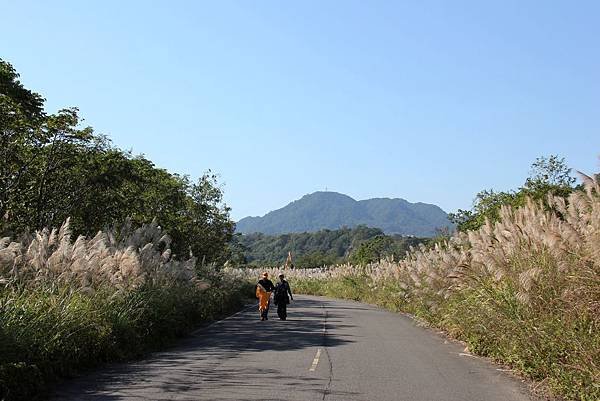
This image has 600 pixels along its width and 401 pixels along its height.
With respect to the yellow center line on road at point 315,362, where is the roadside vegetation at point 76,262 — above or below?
above

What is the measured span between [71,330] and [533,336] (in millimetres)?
8455

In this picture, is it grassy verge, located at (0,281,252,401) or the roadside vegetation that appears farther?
the roadside vegetation

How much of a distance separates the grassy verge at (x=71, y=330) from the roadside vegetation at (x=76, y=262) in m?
0.03

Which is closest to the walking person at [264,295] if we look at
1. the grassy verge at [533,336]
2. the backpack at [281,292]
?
the backpack at [281,292]

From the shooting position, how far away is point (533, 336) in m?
11.5

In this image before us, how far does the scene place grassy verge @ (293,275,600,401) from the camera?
9695mm

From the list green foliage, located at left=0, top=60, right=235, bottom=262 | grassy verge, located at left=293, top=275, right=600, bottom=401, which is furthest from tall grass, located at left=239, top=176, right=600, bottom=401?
green foliage, located at left=0, top=60, right=235, bottom=262

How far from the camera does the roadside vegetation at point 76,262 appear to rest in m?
11.5

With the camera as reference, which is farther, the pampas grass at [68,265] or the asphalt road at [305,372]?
the pampas grass at [68,265]

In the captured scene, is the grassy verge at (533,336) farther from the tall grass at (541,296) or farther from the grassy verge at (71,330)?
the grassy verge at (71,330)

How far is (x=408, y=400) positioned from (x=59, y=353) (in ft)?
20.2

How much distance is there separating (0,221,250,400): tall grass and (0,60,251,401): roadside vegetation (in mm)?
27

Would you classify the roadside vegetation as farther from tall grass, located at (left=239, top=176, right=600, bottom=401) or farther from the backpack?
tall grass, located at (left=239, top=176, right=600, bottom=401)

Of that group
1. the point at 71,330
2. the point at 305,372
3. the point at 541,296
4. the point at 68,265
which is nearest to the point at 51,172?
the point at 68,265
